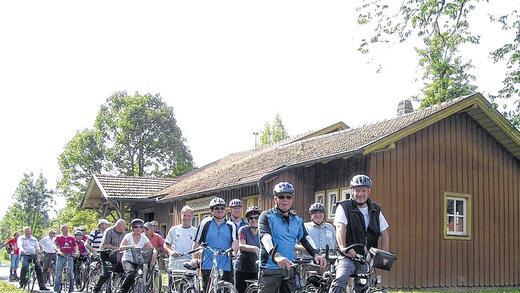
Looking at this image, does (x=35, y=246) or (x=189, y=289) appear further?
(x=35, y=246)

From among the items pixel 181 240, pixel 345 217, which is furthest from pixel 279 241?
pixel 181 240

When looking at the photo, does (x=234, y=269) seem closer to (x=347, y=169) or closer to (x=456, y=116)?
(x=347, y=169)

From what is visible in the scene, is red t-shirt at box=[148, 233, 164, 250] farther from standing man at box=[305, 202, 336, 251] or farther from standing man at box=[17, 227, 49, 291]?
standing man at box=[17, 227, 49, 291]

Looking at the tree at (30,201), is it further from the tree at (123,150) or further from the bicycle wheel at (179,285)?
the bicycle wheel at (179,285)

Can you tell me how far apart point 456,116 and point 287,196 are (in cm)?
1464

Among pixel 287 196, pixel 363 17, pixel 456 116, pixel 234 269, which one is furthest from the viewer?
pixel 456 116

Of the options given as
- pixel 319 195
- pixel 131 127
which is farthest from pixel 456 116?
pixel 131 127

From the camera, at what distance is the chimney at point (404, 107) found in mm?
26609

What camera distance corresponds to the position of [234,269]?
991cm

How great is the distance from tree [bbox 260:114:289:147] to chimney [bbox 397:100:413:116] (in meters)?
35.4

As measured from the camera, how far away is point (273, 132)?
207ft

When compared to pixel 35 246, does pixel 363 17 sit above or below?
above

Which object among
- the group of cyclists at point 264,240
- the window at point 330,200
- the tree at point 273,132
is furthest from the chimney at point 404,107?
the tree at point 273,132

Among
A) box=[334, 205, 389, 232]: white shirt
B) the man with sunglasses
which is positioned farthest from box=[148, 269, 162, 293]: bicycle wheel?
box=[334, 205, 389, 232]: white shirt
